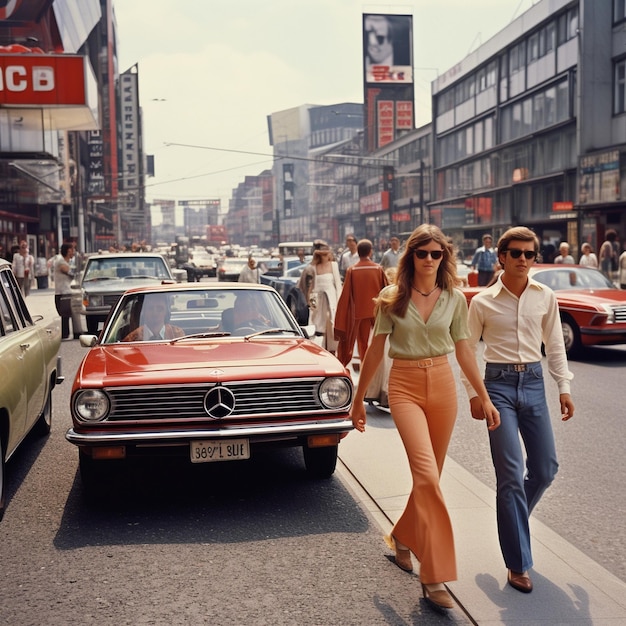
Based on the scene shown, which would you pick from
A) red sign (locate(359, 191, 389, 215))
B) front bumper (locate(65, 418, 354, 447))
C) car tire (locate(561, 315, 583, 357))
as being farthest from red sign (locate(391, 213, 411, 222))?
front bumper (locate(65, 418, 354, 447))

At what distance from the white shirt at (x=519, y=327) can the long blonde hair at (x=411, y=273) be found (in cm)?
22

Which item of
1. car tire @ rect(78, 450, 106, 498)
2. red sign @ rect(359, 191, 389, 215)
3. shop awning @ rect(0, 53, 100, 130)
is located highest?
shop awning @ rect(0, 53, 100, 130)

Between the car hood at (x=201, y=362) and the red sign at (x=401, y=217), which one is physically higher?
the red sign at (x=401, y=217)

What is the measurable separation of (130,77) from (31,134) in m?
81.0

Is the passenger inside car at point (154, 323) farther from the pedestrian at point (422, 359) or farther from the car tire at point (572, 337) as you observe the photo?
the car tire at point (572, 337)

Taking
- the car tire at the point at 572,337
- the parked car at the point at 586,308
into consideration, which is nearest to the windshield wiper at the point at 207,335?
the parked car at the point at 586,308

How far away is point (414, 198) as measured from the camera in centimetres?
7656

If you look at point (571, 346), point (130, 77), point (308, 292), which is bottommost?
point (571, 346)

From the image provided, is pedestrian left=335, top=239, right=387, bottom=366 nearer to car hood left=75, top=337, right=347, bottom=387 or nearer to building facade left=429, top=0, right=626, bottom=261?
car hood left=75, top=337, right=347, bottom=387

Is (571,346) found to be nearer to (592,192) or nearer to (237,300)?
(237,300)

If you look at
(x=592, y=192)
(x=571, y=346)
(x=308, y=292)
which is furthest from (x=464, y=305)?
(x=592, y=192)

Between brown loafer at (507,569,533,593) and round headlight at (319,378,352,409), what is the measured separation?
1.93 meters

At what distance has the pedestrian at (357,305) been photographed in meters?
9.61

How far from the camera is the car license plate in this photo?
552 cm
